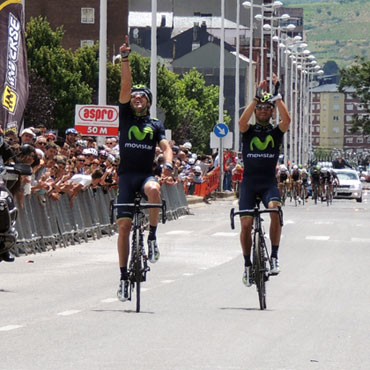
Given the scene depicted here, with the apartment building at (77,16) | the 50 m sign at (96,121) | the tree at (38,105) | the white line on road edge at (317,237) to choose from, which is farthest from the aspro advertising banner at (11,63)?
the apartment building at (77,16)

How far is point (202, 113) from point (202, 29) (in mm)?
30628

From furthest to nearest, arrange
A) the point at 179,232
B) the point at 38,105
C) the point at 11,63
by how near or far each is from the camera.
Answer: the point at 38,105 → the point at 179,232 → the point at 11,63

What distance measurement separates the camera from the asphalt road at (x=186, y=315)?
988 cm

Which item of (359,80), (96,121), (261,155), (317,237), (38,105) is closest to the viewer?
(261,155)

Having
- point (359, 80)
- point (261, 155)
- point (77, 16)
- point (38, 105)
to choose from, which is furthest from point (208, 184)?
point (359, 80)

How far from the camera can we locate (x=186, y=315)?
13.1 meters

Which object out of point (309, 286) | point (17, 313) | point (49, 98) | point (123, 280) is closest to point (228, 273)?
point (309, 286)

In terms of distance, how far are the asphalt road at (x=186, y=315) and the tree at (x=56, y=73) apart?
66.3 m

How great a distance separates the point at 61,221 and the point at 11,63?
4.20m

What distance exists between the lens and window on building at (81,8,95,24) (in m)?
122

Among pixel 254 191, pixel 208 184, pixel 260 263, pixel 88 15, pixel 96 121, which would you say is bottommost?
pixel 208 184

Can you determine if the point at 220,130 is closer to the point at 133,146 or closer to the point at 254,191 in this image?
the point at 254,191

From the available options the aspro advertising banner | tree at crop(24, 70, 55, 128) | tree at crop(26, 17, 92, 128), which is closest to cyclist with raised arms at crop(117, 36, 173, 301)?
the aspro advertising banner

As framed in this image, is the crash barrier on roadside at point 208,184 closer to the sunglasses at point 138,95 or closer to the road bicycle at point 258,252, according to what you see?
the road bicycle at point 258,252
